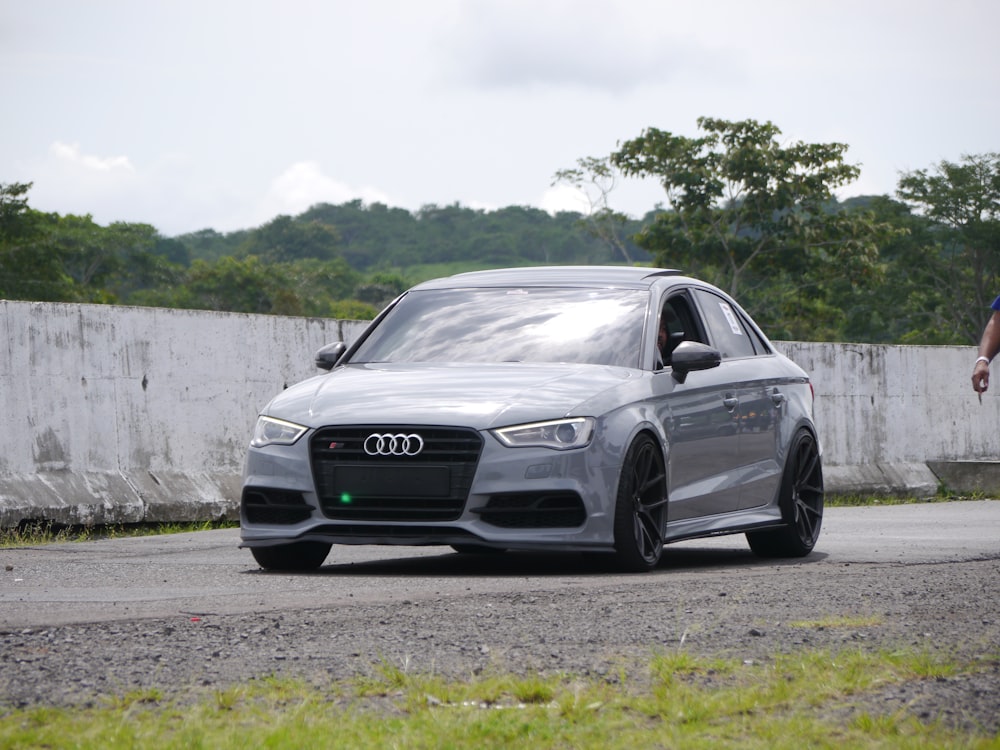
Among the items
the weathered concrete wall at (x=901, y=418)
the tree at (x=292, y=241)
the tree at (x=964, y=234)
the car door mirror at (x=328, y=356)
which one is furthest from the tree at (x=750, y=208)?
the tree at (x=292, y=241)

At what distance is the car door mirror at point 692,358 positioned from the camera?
27.9 feet

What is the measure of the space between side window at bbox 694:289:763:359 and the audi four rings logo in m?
2.52

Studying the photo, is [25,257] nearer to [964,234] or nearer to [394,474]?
[964,234]

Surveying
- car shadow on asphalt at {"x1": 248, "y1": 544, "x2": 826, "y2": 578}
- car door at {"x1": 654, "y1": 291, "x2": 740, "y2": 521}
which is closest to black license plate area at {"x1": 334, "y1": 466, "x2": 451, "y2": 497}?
car shadow on asphalt at {"x1": 248, "y1": 544, "x2": 826, "y2": 578}

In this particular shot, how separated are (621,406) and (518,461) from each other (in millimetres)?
653

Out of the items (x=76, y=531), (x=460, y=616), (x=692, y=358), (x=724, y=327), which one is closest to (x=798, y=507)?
(x=724, y=327)

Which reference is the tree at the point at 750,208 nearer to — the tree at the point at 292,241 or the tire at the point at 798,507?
the tire at the point at 798,507

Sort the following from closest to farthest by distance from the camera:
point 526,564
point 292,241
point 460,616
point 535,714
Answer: point 535,714 < point 460,616 < point 526,564 < point 292,241

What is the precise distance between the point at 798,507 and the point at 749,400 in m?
0.82

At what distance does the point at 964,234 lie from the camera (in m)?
62.1

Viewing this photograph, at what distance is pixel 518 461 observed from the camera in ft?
24.8

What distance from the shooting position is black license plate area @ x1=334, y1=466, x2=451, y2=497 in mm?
7621

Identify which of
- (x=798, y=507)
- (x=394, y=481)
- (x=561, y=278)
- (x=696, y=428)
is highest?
(x=561, y=278)

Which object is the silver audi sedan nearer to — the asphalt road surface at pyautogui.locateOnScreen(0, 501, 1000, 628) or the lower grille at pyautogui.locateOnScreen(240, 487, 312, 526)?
the lower grille at pyautogui.locateOnScreen(240, 487, 312, 526)
